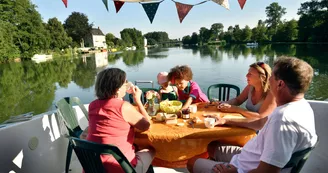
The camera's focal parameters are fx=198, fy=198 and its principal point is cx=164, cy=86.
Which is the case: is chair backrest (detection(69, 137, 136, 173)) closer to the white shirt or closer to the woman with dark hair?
the woman with dark hair

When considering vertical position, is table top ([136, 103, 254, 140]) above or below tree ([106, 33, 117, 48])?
below

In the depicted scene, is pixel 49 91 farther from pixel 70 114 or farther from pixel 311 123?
pixel 311 123

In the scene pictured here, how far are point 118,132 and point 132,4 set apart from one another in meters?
2.97

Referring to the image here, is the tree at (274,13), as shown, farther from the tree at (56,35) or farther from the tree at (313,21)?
the tree at (56,35)

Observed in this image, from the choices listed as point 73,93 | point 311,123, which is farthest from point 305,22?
point 311,123

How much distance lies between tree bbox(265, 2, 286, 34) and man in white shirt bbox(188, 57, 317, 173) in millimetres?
81198

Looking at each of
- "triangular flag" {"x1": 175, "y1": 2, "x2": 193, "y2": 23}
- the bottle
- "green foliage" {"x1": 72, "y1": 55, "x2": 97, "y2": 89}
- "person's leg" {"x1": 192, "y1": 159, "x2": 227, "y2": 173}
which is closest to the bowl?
the bottle

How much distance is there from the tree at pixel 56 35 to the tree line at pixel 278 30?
59.1 meters

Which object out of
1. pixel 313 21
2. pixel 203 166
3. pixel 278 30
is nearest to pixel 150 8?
pixel 203 166

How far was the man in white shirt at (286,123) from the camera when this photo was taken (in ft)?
3.43

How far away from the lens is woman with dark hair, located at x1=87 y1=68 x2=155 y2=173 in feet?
4.91

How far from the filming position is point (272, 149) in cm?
106

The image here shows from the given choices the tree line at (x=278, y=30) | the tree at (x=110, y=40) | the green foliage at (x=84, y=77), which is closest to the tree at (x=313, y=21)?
the tree line at (x=278, y=30)

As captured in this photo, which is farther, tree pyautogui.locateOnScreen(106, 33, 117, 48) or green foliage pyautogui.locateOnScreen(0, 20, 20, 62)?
tree pyautogui.locateOnScreen(106, 33, 117, 48)
